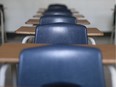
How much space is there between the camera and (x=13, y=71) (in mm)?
2203

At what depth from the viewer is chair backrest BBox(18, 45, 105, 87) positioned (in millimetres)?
1317

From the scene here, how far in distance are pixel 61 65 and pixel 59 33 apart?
1009 millimetres

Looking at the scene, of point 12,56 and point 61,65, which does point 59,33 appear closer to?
point 12,56

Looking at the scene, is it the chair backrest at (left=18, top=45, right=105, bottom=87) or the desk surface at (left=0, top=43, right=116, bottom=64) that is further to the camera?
the desk surface at (left=0, top=43, right=116, bottom=64)

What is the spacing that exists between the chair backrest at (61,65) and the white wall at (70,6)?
553cm

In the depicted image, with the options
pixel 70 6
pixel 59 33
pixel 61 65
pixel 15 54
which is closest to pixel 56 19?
pixel 59 33

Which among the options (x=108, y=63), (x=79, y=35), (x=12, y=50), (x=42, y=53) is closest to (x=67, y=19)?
(x=79, y=35)

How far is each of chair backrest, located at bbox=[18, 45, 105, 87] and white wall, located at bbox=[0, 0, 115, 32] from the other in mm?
5528

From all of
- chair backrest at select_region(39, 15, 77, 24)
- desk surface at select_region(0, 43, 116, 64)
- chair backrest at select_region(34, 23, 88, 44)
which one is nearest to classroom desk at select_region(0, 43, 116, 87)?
desk surface at select_region(0, 43, 116, 64)

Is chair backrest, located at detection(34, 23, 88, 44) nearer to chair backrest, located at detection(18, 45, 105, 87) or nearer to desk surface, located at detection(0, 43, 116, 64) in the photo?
desk surface, located at detection(0, 43, 116, 64)

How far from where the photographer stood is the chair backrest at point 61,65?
51.9 inches

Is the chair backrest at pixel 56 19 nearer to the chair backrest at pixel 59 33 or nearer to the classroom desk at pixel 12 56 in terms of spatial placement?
the chair backrest at pixel 59 33

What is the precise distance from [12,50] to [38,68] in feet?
1.79

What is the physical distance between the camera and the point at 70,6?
22.5 feet
